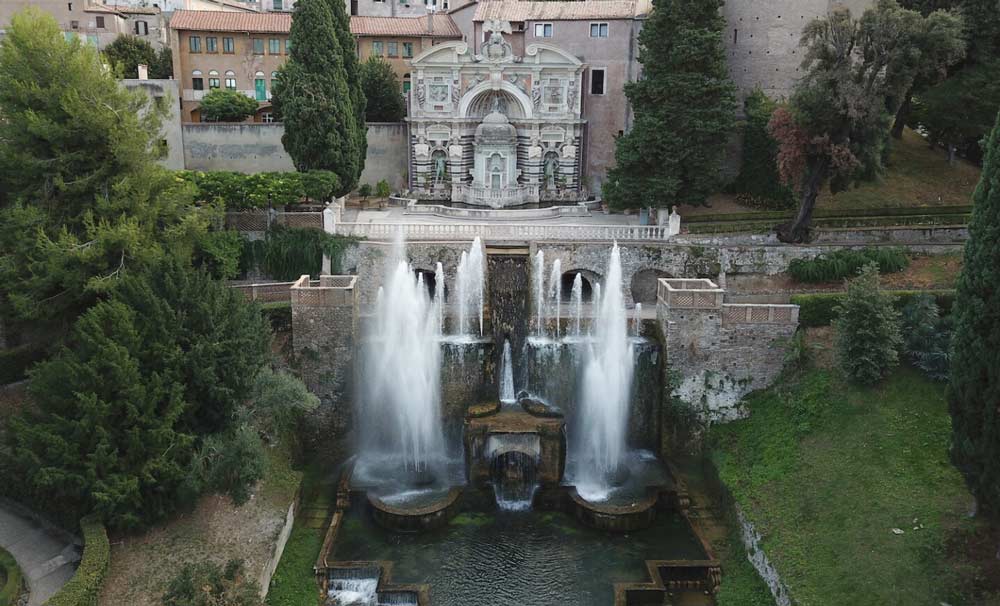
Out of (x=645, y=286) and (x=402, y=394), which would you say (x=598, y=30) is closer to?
(x=645, y=286)

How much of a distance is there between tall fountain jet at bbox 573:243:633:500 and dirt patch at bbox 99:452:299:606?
8666 millimetres

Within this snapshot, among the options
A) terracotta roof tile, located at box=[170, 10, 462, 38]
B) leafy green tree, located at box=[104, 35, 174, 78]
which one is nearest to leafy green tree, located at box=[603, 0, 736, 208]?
terracotta roof tile, located at box=[170, 10, 462, 38]

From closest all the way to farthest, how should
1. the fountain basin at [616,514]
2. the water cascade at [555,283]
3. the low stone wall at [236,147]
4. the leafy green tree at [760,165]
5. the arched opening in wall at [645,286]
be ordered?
the fountain basin at [616,514]
the water cascade at [555,283]
the arched opening in wall at [645,286]
the leafy green tree at [760,165]
the low stone wall at [236,147]

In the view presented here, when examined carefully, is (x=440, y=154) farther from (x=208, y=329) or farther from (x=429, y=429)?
(x=208, y=329)

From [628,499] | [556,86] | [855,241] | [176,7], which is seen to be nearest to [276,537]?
[628,499]

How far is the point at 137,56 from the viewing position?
4203cm

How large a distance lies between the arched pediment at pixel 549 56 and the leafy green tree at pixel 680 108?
18.6ft

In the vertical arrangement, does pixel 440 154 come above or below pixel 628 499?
above

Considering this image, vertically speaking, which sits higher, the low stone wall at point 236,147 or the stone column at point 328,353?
the low stone wall at point 236,147

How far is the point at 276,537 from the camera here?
17.6 meters

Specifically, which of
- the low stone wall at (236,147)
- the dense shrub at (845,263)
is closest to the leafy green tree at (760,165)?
the dense shrub at (845,263)

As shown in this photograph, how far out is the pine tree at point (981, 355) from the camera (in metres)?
14.1

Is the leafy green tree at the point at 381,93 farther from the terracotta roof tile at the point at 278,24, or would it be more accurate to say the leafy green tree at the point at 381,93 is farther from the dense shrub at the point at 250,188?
the dense shrub at the point at 250,188

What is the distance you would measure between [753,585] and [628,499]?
415 cm
